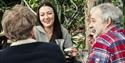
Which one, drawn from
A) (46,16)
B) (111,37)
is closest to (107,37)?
(111,37)

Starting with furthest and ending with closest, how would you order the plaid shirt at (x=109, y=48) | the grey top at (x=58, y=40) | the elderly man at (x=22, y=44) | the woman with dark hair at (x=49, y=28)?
the woman with dark hair at (x=49, y=28) → the grey top at (x=58, y=40) → the plaid shirt at (x=109, y=48) → the elderly man at (x=22, y=44)

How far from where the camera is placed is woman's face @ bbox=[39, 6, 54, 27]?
16.7ft

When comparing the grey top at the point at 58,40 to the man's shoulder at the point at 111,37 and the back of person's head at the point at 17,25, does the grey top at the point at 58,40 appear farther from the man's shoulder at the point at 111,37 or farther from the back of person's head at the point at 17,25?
the back of person's head at the point at 17,25

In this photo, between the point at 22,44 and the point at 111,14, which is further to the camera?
the point at 111,14

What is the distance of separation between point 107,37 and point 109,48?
10cm

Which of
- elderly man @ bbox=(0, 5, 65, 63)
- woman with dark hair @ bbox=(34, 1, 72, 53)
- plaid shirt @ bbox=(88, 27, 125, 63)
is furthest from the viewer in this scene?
woman with dark hair @ bbox=(34, 1, 72, 53)

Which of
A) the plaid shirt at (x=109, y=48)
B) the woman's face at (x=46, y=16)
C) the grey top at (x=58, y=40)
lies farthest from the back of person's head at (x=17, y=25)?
the woman's face at (x=46, y=16)

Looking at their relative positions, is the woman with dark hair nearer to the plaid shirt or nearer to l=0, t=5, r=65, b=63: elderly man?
the plaid shirt

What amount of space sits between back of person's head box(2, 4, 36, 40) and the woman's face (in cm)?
199

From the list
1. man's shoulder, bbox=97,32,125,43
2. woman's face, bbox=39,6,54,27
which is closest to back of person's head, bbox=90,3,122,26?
man's shoulder, bbox=97,32,125,43

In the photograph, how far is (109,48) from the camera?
11.5ft

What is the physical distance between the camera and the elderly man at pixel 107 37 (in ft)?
11.5

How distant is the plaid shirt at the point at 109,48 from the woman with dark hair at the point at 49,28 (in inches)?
58.3

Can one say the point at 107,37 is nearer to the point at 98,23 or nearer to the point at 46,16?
the point at 98,23
